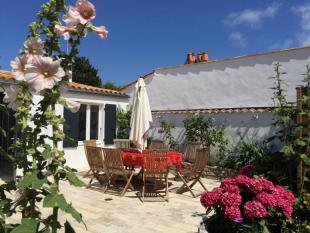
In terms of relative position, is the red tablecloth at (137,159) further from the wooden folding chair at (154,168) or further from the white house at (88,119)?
the white house at (88,119)

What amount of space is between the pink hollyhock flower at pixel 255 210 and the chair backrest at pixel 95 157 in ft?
14.4

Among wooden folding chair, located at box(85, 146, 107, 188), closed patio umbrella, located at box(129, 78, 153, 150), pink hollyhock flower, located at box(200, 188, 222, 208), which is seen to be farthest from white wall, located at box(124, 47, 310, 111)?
pink hollyhock flower, located at box(200, 188, 222, 208)

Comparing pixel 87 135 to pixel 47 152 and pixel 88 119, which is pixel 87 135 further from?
pixel 47 152

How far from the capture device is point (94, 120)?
37.9 ft

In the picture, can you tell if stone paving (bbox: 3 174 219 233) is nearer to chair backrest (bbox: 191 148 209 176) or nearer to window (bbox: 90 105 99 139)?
chair backrest (bbox: 191 148 209 176)

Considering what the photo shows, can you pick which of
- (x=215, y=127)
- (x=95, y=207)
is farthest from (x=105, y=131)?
(x=95, y=207)

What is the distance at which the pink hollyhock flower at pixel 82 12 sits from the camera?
4.98ft

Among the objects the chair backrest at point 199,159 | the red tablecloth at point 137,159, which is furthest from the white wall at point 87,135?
the chair backrest at point 199,159

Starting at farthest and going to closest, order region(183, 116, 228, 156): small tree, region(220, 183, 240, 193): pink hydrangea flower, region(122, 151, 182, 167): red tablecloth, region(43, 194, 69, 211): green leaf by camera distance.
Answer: region(183, 116, 228, 156): small tree
region(122, 151, 182, 167): red tablecloth
region(220, 183, 240, 193): pink hydrangea flower
region(43, 194, 69, 211): green leaf

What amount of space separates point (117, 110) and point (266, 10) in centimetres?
651

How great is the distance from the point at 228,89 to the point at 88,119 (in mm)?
5533

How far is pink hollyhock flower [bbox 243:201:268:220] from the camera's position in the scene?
133 inches

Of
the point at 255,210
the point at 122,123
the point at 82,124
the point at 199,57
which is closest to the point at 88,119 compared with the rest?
the point at 82,124

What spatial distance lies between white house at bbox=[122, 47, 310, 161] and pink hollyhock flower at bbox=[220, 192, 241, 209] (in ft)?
23.3
